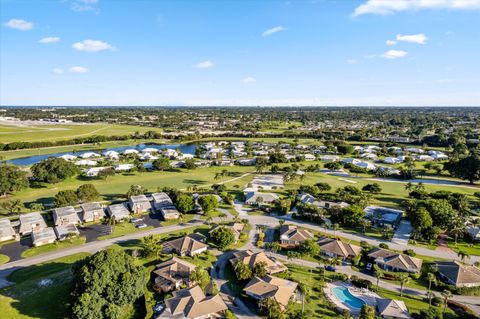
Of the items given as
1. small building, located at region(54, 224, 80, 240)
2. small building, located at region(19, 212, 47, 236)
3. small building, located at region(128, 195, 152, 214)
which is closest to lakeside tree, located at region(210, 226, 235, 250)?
small building, located at region(128, 195, 152, 214)

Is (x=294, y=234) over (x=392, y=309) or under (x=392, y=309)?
over

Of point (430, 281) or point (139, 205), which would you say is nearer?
point (430, 281)

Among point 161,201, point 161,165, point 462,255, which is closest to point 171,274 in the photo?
point 161,201

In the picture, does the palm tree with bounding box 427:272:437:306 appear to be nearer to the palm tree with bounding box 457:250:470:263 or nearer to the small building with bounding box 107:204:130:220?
the palm tree with bounding box 457:250:470:263

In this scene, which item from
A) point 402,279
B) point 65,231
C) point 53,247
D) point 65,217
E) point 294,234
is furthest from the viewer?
point 65,217

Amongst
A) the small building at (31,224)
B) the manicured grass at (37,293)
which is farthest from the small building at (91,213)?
the manicured grass at (37,293)

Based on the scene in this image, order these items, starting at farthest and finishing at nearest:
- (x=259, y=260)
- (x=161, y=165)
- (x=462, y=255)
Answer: (x=161, y=165)
(x=462, y=255)
(x=259, y=260)

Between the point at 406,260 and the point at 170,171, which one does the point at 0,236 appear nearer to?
the point at 170,171

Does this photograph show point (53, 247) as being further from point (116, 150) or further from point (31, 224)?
point (116, 150)
